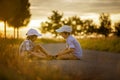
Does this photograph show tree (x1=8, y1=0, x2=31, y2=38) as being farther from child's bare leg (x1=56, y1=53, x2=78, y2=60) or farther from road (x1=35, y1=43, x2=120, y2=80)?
road (x1=35, y1=43, x2=120, y2=80)

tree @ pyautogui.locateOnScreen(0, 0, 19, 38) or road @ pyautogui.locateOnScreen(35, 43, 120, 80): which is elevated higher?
tree @ pyautogui.locateOnScreen(0, 0, 19, 38)

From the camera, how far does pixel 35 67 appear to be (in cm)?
715

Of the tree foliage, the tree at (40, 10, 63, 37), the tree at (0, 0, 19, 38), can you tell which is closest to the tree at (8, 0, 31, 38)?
the tree foliage

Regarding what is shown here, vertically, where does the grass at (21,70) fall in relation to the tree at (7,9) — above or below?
below

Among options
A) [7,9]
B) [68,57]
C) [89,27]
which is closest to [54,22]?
[89,27]

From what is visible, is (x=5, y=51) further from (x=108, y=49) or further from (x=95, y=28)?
(x=95, y=28)

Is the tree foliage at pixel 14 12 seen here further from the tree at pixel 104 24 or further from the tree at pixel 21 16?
the tree at pixel 104 24

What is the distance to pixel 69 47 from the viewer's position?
36.3ft

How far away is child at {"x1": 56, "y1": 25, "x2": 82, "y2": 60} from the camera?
11.0 m

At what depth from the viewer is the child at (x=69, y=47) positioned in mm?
11023

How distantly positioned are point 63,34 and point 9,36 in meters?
1.55

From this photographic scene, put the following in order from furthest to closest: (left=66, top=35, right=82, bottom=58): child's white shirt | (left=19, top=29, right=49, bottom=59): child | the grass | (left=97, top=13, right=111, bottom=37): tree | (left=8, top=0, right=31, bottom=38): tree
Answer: (left=97, top=13, right=111, bottom=37): tree → (left=8, top=0, right=31, bottom=38): tree → (left=66, top=35, right=82, bottom=58): child's white shirt → (left=19, top=29, right=49, bottom=59): child → the grass

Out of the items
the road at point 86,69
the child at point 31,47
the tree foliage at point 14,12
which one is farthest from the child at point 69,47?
the tree foliage at point 14,12

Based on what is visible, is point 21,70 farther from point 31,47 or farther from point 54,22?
point 54,22
